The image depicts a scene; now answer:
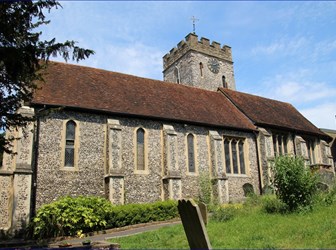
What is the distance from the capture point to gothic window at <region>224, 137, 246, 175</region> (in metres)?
22.5

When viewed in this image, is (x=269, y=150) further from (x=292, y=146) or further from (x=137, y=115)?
(x=137, y=115)

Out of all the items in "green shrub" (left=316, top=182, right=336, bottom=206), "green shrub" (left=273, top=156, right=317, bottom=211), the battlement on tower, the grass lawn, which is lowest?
the grass lawn

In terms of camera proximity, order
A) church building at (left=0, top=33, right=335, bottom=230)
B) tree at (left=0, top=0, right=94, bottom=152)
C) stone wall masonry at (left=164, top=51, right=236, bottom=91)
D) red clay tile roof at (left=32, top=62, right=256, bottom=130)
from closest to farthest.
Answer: tree at (left=0, top=0, right=94, bottom=152) → church building at (left=0, top=33, right=335, bottom=230) → red clay tile roof at (left=32, top=62, right=256, bottom=130) → stone wall masonry at (left=164, top=51, right=236, bottom=91)

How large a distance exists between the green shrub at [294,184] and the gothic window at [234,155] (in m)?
8.70

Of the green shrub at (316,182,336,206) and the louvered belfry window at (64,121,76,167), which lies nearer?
the green shrub at (316,182,336,206)

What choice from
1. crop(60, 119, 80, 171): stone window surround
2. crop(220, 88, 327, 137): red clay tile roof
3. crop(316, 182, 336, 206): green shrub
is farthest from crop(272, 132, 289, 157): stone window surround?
crop(60, 119, 80, 171): stone window surround

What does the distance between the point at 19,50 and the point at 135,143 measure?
1113 centimetres

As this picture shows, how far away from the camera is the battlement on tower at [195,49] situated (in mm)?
34406

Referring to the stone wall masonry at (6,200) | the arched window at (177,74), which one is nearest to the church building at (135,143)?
the stone wall masonry at (6,200)

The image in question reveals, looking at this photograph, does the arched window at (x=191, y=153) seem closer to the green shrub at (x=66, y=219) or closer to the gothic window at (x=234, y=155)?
the gothic window at (x=234, y=155)

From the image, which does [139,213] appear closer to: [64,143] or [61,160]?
[61,160]

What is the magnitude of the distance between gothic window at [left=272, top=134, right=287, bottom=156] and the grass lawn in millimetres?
12525

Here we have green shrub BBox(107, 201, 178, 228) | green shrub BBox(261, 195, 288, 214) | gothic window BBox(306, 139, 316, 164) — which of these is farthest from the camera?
gothic window BBox(306, 139, 316, 164)

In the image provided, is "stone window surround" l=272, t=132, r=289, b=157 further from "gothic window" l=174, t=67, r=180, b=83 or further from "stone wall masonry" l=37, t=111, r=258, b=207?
"gothic window" l=174, t=67, r=180, b=83
